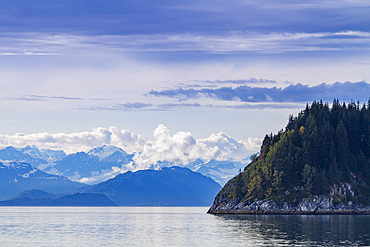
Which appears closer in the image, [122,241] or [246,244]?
[246,244]

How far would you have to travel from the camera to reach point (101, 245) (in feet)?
415

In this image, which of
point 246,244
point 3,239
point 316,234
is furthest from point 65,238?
point 316,234

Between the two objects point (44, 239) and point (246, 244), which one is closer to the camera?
point (246, 244)

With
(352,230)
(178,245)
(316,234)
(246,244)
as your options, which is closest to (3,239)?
(178,245)

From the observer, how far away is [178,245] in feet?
408

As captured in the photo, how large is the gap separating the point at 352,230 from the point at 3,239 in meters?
89.1

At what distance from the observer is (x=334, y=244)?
120 metres

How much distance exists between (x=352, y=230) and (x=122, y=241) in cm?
6205

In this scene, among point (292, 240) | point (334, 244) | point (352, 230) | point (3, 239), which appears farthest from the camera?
point (352, 230)

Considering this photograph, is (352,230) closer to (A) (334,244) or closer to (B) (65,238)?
(A) (334,244)

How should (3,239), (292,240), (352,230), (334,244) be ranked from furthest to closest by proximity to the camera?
(352,230) < (3,239) < (292,240) < (334,244)

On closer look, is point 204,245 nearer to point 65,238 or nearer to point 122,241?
point 122,241

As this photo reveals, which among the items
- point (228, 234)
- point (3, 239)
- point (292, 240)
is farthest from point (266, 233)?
point (3, 239)

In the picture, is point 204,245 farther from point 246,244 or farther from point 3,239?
point 3,239
